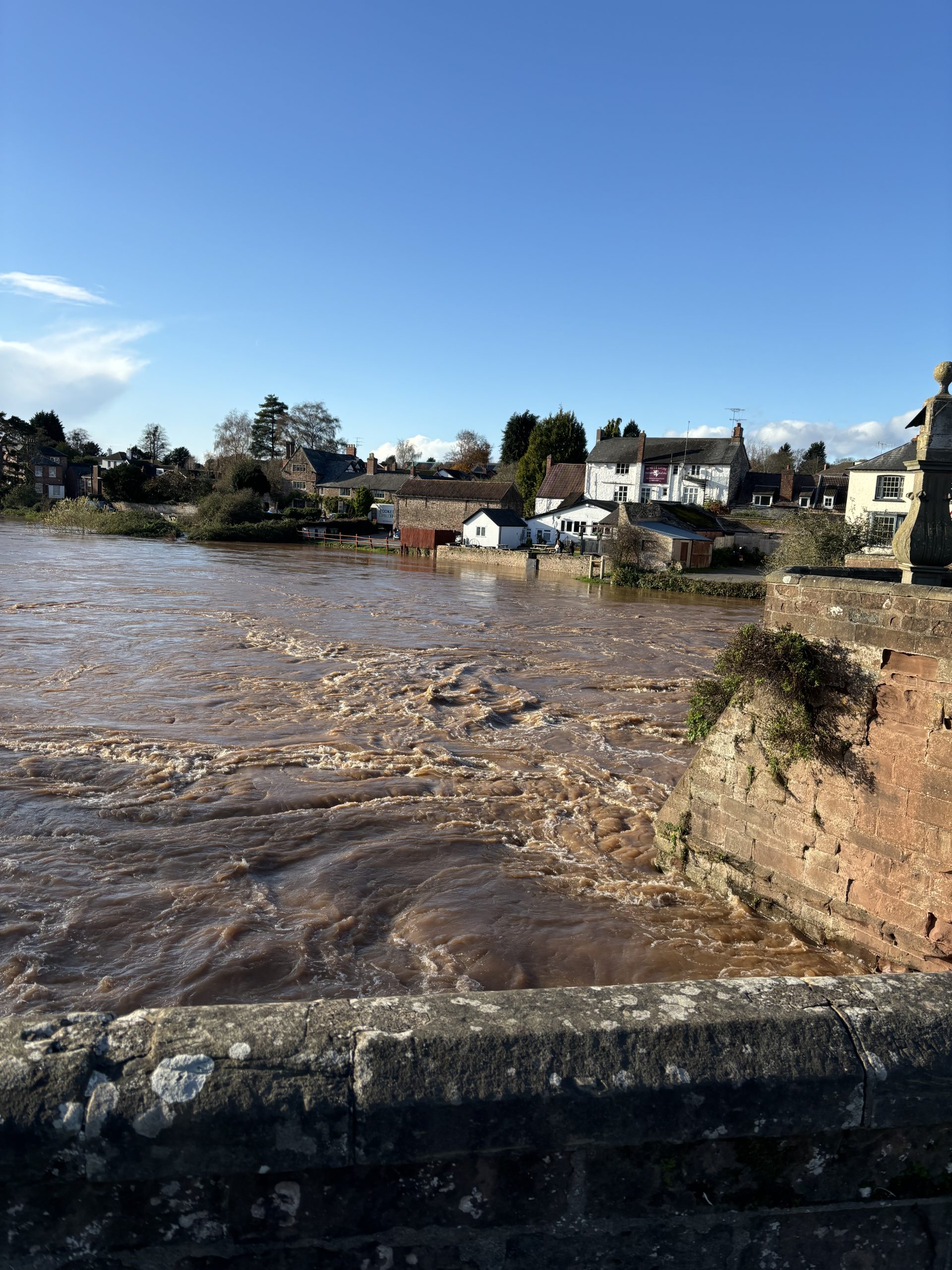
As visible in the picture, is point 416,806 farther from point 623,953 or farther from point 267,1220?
point 267,1220

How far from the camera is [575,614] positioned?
31.7m

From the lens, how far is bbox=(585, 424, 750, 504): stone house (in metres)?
65.1

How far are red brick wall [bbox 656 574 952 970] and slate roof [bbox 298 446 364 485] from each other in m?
89.3

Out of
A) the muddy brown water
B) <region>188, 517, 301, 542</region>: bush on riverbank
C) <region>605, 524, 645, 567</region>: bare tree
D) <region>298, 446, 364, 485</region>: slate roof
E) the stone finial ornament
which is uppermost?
<region>298, 446, 364, 485</region>: slate roof

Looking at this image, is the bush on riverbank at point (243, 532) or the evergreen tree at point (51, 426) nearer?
the bush on riverbank at point (243, 532)

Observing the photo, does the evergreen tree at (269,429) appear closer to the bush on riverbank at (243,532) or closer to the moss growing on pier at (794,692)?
the bush on riverbank at (243,532)

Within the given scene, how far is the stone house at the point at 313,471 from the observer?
93750 millimetres

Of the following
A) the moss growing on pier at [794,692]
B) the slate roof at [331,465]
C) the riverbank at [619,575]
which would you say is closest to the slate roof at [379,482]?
the slate roof at [331,465]

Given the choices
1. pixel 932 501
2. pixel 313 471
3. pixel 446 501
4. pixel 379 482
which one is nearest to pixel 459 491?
pixel 446 501

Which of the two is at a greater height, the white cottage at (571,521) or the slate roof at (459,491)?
the slate roof at (459,491)

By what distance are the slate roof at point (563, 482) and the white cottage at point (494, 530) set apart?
6.67m

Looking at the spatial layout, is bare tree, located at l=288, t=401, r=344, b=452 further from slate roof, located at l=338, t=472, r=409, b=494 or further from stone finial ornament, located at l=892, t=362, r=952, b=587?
stone finial ornament, located at l=892, t=362, r=952, b=587

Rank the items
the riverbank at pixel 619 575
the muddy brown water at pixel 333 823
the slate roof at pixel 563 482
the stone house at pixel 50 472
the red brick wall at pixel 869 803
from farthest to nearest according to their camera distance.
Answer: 1. the stone house at pixel 50 472
2. the slate roof at pixel 563 482
3. the riverbank at pixel 619 575
4. the muddy brown water at pixel 333 823
5. the red brick wall at pixel 869 803

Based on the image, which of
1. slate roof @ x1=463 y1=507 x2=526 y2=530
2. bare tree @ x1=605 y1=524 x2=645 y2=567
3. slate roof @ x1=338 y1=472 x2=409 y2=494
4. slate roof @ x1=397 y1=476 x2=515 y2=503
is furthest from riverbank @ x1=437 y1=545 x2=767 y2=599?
slate roof @ x1=338 y1=472 x2=409 y2=494
